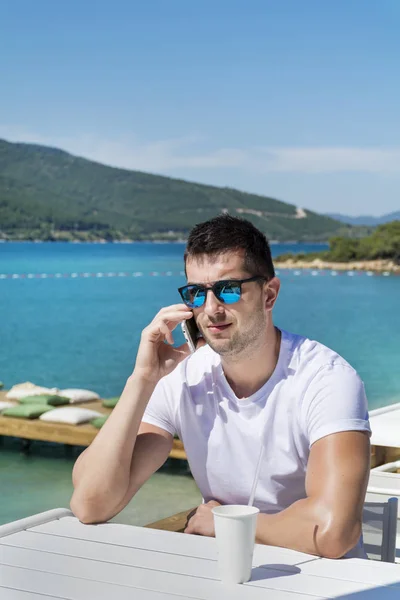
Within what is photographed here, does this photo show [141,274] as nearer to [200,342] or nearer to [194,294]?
[200,342]

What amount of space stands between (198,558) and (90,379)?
1847cm

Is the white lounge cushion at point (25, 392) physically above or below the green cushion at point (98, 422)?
below

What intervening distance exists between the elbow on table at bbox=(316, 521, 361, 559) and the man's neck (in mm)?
414

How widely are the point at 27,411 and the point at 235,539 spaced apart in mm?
6316

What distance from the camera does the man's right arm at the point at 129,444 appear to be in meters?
2.15

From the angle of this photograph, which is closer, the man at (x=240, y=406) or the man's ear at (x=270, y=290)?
the man at (x=240, y=406)

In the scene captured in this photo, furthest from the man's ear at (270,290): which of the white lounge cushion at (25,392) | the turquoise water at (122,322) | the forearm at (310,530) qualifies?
the turquoise water at (122,322)

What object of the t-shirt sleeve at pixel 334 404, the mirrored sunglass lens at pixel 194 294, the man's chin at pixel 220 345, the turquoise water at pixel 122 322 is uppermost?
the mirrored sunglass lens at pixel 194 294

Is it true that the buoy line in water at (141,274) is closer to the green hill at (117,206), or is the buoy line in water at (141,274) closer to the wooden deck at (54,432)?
the green hill at (117,206)

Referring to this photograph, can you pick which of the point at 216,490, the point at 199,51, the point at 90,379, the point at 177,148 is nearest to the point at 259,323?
the point at 216,490

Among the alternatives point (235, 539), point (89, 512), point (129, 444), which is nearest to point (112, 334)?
point (129, 444)

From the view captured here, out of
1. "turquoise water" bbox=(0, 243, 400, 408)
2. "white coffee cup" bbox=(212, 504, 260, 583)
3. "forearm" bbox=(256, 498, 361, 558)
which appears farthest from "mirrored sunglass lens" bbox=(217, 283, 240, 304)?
"turquoise water" bbox=(0, 243, 400, 408)

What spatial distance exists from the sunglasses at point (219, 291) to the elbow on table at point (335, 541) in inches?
22.2

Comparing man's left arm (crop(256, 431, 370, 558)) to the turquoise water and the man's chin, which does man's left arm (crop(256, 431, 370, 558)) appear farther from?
the turquoise water
